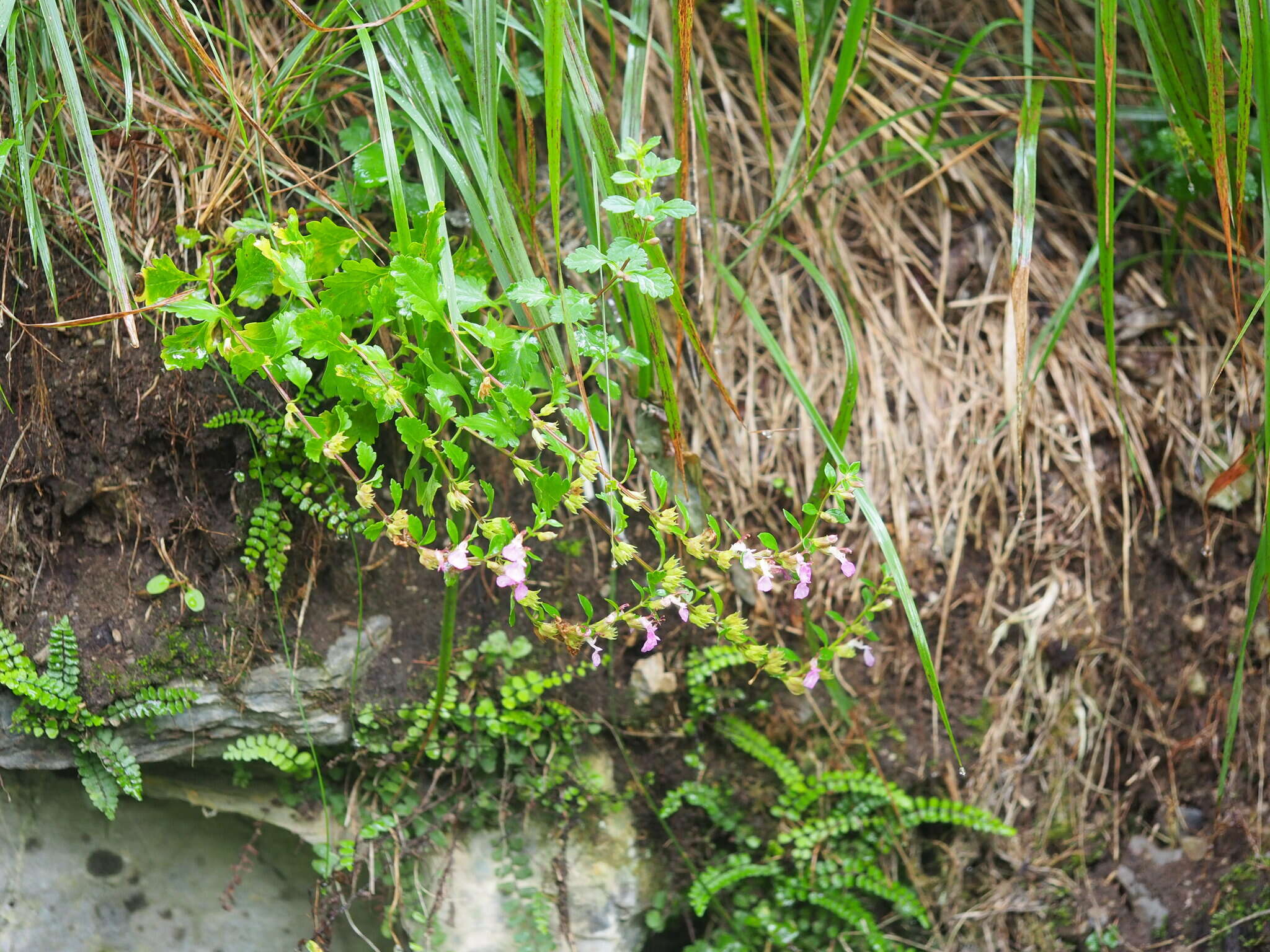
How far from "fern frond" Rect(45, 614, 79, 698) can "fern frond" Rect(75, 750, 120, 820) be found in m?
0.12

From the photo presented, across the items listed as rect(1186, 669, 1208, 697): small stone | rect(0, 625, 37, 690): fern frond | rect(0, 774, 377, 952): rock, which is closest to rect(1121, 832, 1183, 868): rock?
rect(1186, 669, 1208, 697): small stone

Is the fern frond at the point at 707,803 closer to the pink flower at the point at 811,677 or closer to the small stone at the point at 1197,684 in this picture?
the pink flower at the point at 811,677

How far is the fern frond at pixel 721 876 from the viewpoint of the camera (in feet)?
6.05

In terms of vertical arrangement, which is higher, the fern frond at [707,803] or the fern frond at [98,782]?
the fern frond at [98,782]

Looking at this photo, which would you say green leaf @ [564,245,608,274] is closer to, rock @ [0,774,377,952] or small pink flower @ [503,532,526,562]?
small pink flower @ [503,532,526,562]

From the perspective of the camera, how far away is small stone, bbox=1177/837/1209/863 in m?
2.09

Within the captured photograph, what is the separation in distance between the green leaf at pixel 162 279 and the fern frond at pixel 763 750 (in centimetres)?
128

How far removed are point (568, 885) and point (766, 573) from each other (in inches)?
38.3

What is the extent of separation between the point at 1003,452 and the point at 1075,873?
3.16ft

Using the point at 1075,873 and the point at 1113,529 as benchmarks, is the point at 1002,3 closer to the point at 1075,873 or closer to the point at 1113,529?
the point at 1113,529

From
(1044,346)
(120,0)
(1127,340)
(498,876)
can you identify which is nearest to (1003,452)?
(1044,346)

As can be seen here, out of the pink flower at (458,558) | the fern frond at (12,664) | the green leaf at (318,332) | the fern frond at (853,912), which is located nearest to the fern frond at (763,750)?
the fern frond at (853,912)

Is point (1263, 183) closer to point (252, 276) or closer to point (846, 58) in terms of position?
point (846, 58)

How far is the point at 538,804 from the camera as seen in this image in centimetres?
185
